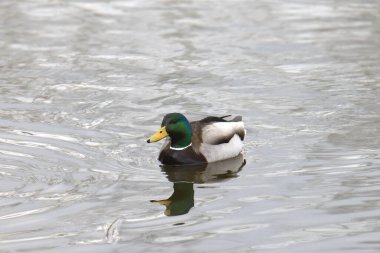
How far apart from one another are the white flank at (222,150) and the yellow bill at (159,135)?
54 cm

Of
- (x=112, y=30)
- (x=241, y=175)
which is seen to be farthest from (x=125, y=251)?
(x=112, y=30)

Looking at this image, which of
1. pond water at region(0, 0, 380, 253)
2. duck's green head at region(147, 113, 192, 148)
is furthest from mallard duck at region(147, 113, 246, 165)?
pond water at region(0, 0, 380, 253)

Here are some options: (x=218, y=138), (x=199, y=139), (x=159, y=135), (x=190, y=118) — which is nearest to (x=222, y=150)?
(x=218, y=138)

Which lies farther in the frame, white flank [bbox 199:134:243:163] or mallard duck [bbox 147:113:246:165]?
white flank [bbox 199:134:243:163]

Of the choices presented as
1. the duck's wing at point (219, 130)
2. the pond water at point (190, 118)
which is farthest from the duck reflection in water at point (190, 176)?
the duck's wing at point (219, 130)

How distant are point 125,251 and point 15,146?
4.12m

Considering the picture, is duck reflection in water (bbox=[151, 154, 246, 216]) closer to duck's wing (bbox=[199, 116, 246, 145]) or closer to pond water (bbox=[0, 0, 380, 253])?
pond water (bbox=[0, 0, 380, 253])

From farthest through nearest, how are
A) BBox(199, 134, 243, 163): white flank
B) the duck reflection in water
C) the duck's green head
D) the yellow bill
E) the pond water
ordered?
BBox(199, 134, 243, 163): white flank < the duck's green head < the yellow bill < the duck reflection in water < the pond water

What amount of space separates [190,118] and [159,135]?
1.90m

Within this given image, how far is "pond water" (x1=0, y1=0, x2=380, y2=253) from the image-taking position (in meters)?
9.89

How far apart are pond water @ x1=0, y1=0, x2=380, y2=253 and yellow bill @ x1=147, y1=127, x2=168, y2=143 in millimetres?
319

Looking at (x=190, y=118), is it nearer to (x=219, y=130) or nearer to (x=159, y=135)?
(x=219, y=130)

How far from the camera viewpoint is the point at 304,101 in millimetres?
15086

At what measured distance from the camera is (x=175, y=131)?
12859 millimetres
